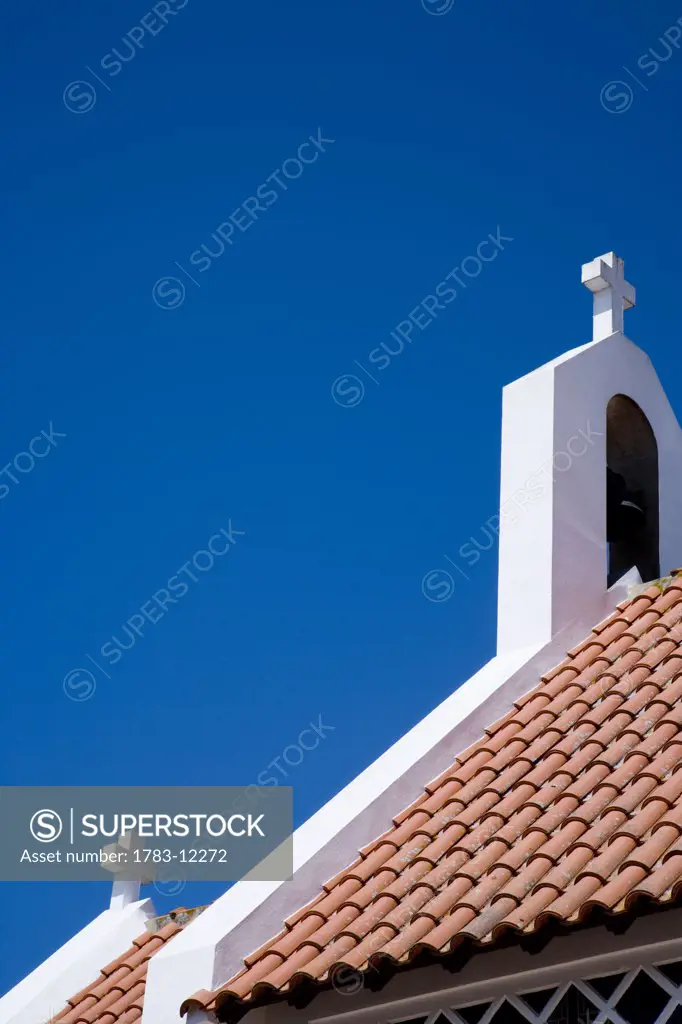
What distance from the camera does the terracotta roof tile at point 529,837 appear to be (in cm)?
666

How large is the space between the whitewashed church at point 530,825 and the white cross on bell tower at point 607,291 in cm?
2

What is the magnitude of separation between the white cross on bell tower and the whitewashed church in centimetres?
2

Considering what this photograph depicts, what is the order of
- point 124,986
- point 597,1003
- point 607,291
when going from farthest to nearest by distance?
point 607,291 < point 124,986 < point 597,1003

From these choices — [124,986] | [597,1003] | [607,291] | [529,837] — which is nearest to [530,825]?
[529,837]

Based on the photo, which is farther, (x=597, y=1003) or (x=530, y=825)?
(x=530, y=825)

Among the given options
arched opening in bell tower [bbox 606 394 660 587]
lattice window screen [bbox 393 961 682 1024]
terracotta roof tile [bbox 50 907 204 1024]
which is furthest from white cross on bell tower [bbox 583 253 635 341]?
lattice window screen [bbox 393 961 682 1024]

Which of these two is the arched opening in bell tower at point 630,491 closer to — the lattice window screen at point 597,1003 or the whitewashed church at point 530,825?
the whitewashed church at point 530,825

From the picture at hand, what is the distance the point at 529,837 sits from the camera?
742 centimetres

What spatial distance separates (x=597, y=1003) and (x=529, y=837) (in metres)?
1.01

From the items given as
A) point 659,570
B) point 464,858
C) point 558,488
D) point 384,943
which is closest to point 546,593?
point 558,488

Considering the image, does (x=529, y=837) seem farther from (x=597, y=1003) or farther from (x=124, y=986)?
(x=124, y=986)

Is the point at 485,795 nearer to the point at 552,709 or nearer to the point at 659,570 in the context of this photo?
the point at 552,709

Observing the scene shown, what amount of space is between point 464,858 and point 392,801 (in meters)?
1.18

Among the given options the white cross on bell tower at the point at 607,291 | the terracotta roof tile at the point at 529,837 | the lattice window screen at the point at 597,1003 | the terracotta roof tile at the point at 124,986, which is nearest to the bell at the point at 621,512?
the white cross on bell tower at the point at 607,291
